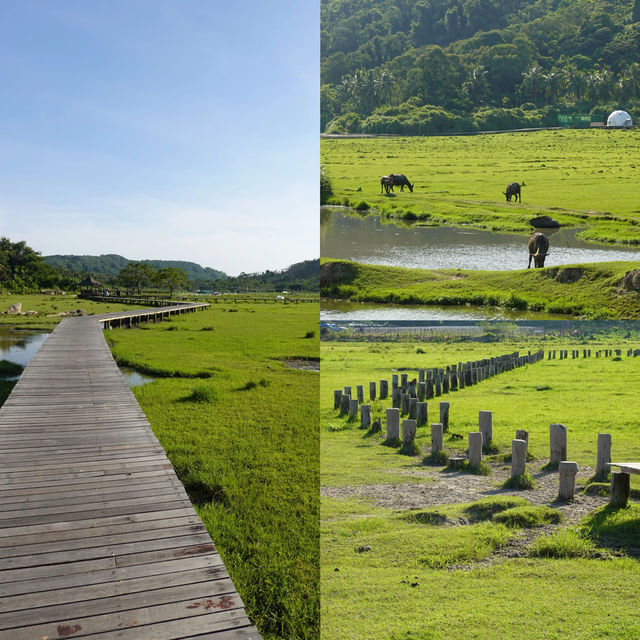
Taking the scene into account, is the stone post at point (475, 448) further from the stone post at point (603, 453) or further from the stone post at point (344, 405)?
the stone post at point (344, 405)

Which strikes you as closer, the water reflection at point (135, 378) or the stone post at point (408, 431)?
the stone post at point (408, 431)

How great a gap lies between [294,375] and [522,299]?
35.5 ft

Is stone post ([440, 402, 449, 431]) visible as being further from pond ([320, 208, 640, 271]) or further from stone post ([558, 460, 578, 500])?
pond ([320, 208, 640, 271])

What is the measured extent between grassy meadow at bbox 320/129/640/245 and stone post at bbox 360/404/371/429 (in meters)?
3.84

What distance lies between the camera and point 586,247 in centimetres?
713

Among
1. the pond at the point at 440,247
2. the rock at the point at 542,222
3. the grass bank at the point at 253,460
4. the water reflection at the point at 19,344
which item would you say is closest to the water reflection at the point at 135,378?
the grass bank at the point at 253,460

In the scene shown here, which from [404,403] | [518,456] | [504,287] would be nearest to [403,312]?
[504,287]

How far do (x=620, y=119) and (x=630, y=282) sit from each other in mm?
3170

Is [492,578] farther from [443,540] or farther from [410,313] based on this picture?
[410,313]

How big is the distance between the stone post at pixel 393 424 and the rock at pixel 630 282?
4154 millimetres

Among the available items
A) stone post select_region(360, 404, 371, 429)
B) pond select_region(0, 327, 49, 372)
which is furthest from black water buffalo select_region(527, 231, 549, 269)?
pond select_region(0, 327, 49, 372)

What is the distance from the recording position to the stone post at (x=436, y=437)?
28.0ft

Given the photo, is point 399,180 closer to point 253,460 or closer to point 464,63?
point 464,63

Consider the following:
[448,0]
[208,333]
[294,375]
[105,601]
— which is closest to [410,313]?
[105,601]
